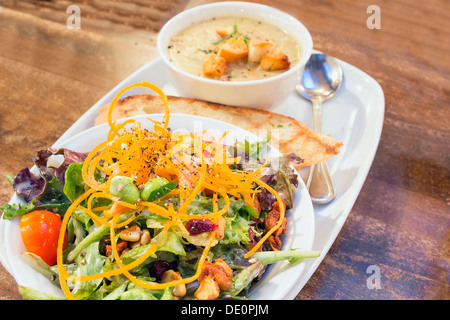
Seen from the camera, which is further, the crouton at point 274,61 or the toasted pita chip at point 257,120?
the crouton at point 274,61

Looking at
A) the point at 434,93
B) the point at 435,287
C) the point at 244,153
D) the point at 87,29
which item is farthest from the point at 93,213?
the point at 434,93

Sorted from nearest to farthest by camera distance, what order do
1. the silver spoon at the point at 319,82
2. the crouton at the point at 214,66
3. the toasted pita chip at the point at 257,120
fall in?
the toasted pita chip at the point at 257,120, the crouton at the point at 214,66, the silver spoon at the point at 319,82

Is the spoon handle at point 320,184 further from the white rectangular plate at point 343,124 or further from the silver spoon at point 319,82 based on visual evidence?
the silver spoon at point 319,82

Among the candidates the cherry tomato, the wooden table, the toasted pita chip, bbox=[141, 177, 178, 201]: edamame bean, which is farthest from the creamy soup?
the cherry tomato

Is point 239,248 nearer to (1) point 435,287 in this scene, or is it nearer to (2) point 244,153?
(2) point 244,153

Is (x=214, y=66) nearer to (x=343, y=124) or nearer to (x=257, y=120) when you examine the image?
(x=257, y=120)

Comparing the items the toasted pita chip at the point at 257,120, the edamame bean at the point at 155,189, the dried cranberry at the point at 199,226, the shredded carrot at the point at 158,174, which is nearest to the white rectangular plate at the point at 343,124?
the toasted pita chip at the point at 257,120

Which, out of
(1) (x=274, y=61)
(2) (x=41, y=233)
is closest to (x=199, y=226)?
(2) (x=41, y=233)
